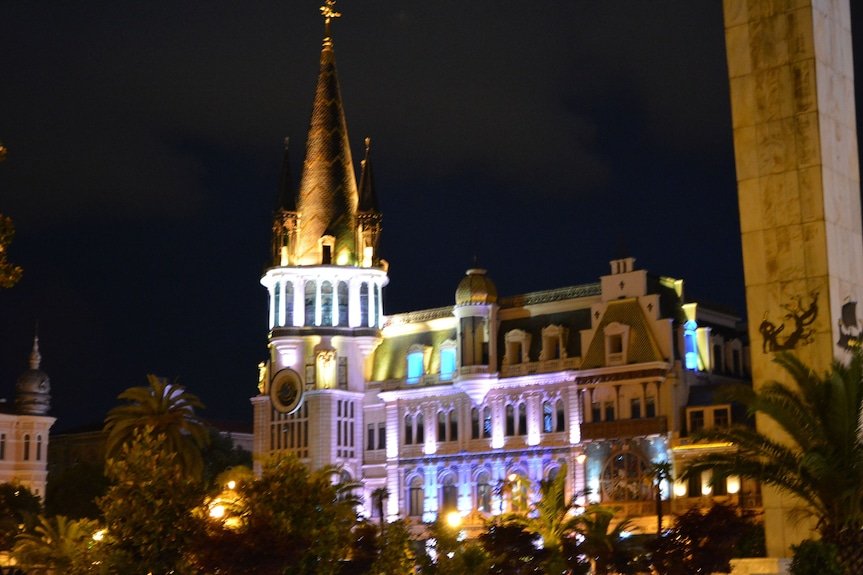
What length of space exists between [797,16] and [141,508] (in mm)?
23281

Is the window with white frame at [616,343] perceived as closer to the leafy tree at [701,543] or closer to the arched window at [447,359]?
the arched window at [447,359]

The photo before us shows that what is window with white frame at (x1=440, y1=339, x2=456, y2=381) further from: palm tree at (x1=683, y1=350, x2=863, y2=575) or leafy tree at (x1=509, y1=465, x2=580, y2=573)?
palm tree at (x1=683, y1=350, x2=863, y2=575)

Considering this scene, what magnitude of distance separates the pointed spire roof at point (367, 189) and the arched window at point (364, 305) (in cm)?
506

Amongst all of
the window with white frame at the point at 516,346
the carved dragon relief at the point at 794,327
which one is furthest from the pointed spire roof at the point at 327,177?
the carved dragon relief at the point at 794,327

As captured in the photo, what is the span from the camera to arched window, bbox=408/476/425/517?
90625 mm

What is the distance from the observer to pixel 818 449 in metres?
36.6

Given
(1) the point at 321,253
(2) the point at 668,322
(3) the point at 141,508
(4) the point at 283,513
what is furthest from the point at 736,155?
(1) the point at 321,253

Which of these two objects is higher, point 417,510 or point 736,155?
point 736,155

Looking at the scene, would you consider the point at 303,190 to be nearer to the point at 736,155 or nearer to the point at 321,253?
the point at 321,253

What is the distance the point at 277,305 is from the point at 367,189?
9383mm

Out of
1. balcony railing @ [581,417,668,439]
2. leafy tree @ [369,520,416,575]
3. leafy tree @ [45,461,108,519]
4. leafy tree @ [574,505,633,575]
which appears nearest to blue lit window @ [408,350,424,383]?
balcony railing @ [581,417,668,439]

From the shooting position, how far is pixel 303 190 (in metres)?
97.5

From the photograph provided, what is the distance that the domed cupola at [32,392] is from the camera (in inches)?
5182

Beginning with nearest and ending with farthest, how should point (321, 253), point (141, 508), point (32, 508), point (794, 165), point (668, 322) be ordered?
point (794, 165) → point (141, 508) → point (668, 322) → point (321, 253) → point (32, 508)
